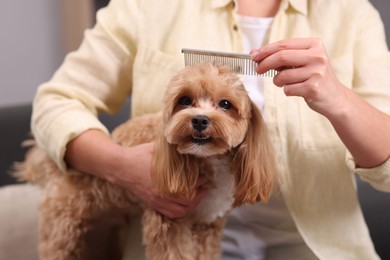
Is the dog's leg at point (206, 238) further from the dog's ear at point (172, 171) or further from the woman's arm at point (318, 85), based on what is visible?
the woman's arm at point (318, 85)

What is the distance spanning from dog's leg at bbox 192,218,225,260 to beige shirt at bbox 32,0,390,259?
160mm

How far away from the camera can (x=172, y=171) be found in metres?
0.87

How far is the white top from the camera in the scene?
1.13 meters

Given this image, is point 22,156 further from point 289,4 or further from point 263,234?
point 289,4

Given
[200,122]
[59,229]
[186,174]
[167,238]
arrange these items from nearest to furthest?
1. [200,122]
2. [186,174]
3. [167,238]
4. [59,229]

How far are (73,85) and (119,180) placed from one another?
0.27m

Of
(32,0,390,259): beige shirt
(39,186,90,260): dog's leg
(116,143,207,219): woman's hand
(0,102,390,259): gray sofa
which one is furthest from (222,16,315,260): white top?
(0,102,390,259): gray sofa

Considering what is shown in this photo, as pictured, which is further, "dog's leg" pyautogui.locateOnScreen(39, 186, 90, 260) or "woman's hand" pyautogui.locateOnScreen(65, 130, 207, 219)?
"dog's leg" pyautogui.locateOnScreen(39, 186, 90, 260)

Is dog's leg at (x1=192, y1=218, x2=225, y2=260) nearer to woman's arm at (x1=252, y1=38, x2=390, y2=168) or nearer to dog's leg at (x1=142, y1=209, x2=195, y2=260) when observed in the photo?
dog's leg at (x1=142, y1=209, x2=195, y2=260)

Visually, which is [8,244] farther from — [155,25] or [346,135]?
[346,135]

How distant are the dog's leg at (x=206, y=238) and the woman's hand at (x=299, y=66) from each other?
1.22 feet

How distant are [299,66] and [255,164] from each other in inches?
7.3

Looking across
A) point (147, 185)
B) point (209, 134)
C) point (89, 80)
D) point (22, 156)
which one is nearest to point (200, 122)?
point (209, 134)

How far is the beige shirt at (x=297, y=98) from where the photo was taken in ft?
3.45
